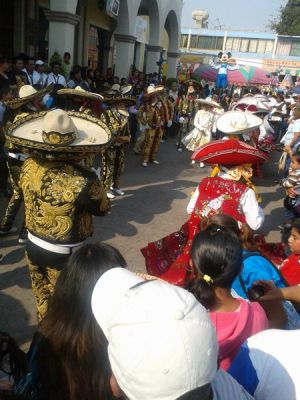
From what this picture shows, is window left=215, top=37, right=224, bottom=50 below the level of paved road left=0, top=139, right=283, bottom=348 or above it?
above

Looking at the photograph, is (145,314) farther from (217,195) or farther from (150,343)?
(217,195)

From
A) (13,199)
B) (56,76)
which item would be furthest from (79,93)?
(56,76)

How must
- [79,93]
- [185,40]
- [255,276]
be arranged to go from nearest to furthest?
[255,276] → [79,93] → [185,40]

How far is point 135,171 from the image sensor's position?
8344 millimetres

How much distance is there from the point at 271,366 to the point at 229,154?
8.83 ft

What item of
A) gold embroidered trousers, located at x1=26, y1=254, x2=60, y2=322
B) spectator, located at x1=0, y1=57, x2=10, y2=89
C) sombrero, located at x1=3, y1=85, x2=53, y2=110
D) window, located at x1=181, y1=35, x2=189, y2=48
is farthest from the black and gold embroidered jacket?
window, located at x1=181, y1=35, x2=189, y2=48

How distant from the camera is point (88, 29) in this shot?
15.8 meters

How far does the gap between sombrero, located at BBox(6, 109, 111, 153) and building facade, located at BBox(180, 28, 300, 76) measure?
46160 millimetres

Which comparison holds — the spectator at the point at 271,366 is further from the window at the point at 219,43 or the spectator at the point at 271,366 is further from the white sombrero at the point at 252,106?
the window at the point at 219,43

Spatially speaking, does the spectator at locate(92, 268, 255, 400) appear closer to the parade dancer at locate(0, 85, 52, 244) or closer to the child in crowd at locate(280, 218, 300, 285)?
the child in crowd at locate(280, 218, 300, 285)

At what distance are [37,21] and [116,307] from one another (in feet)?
44.3

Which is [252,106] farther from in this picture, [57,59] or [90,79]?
[57,59]

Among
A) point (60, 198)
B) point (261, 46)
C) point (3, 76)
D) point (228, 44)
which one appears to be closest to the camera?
point (60, 198)

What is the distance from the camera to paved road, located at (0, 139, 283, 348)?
11.4ft
